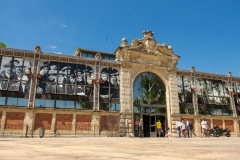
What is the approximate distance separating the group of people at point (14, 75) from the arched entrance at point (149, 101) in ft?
36.3

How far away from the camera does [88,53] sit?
1099 inches

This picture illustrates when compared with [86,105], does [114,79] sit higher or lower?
higher

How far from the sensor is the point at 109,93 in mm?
20984

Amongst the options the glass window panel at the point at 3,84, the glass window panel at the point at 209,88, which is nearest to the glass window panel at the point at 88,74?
the glass window panel at the point at 3,84

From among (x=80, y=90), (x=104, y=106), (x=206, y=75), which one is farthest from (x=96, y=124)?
(x=206, y=75)

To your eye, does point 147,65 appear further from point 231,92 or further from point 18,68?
point 18,68

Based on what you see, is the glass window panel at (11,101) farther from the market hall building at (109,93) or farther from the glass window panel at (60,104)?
the glass window panel at (60,104)

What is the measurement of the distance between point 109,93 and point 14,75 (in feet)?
29.9

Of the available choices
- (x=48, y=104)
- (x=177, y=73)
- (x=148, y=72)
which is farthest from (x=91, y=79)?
(x=177, y=73)

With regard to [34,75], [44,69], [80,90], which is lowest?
[80,90]

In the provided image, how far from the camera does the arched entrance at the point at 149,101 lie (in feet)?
71.9

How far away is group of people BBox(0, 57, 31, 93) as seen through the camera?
18000mm

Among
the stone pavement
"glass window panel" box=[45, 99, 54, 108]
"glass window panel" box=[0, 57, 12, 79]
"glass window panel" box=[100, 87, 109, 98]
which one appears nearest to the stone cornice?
"glass window panel" box=[100, 87, 109, 98]

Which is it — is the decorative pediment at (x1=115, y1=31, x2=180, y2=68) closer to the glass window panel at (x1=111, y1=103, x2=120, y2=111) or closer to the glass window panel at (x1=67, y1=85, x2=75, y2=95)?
the glass window panel at (x1=111, y1=103, x2=120, y2=111)
